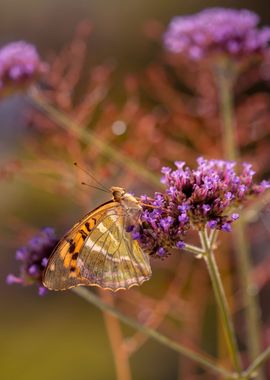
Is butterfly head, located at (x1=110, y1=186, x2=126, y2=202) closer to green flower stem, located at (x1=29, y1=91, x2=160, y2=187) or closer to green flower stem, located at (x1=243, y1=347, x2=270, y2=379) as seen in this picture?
green flower stem, located at (x1=29, y1=91, x2=160, y2=187)

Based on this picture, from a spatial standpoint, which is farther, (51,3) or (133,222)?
(51,3)

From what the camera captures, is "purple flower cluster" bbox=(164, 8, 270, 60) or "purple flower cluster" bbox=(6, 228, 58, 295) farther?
"purple flower cluster" bbox=(164, 8, 270, 60)

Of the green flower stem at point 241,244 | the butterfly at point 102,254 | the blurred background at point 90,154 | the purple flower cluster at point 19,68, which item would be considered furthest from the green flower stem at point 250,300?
the purple flower cluster at point 19,68

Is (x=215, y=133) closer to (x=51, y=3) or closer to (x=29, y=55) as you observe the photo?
(x=29, y=55)

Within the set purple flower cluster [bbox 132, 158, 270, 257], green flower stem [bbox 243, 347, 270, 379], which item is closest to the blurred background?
purple flower cluster [bbox 132, 158, 270, 257]

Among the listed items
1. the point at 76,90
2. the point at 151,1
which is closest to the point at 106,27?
the point at 151,1
